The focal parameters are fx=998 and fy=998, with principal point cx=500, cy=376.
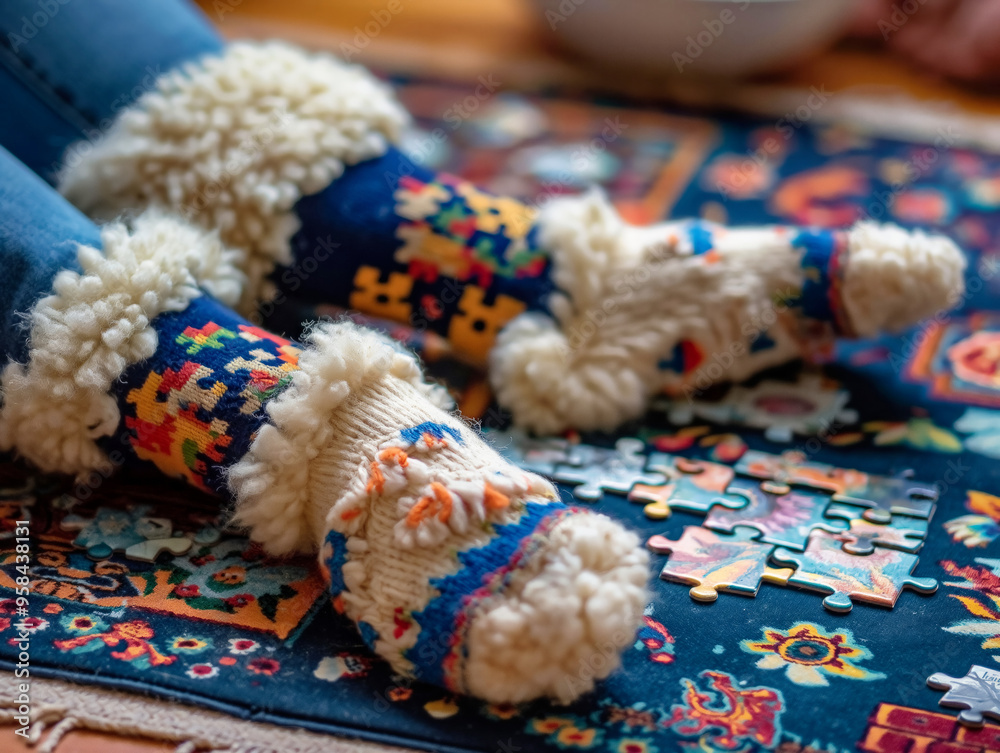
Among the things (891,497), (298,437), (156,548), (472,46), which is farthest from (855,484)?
(472,46)

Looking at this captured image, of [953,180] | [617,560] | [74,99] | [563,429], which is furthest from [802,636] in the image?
[953,180]

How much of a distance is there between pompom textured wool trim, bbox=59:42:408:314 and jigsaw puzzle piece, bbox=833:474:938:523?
63 centimetres

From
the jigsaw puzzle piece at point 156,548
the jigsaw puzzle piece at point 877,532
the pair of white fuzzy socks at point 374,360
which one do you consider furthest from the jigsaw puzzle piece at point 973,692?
the jigsaw puzzle piece at point 156,548

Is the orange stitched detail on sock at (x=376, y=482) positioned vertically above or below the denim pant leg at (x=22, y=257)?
below

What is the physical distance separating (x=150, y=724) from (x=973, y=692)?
617 mm

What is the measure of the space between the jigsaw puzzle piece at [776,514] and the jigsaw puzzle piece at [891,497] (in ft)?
0.10

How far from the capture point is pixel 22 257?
2.84 feet

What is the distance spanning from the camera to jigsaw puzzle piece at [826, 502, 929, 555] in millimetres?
906

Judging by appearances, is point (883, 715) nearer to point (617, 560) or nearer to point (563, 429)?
point (617, 560)

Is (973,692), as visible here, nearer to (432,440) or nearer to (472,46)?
(432,440)

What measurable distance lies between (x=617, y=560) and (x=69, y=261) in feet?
1.76

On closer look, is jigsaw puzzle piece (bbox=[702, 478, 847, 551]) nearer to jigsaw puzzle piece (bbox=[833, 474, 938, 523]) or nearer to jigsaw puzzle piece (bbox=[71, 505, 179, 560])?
jigsaw puzzle piece (bbox=[833, 474, 938, 523])

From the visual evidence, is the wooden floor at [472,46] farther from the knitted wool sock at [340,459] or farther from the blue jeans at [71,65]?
the knitted wool sock at [340,459]

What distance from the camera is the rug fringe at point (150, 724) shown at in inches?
28.5
